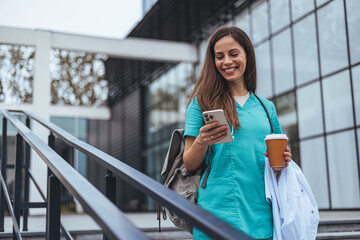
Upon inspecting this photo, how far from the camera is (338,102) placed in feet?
31.7

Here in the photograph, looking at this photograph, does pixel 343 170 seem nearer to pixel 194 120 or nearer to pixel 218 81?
pixel 218 81

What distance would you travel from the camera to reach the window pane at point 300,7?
10.4m

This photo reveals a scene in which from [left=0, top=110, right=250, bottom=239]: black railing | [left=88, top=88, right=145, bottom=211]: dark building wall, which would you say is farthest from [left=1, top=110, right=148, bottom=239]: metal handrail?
[left=88, top=88, right=145, bottom=211]: dark building wall

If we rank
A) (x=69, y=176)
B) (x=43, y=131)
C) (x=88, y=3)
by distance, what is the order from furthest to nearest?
(x=88, y=3)
(x=43, y=131)
(x=69, y=176)

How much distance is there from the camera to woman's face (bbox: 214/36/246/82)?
1.86 metres

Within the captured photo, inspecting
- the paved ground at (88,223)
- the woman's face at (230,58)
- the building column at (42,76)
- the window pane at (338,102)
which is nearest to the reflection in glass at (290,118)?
the window pane at (338,102)

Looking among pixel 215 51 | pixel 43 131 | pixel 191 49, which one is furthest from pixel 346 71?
pixel 215 51

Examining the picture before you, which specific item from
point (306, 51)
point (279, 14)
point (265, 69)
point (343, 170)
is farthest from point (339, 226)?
point (279, 14)

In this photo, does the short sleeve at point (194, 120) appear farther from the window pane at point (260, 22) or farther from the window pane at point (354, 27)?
the window pane at point (260, 22)

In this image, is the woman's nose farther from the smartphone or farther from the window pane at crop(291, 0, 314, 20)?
the window pane at crop(291, 0, 314, 20)

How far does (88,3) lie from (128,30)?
194 cm

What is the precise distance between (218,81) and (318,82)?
887 centimetres

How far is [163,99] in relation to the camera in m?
17.6

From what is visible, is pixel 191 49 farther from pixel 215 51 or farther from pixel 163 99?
pixel 215 51
